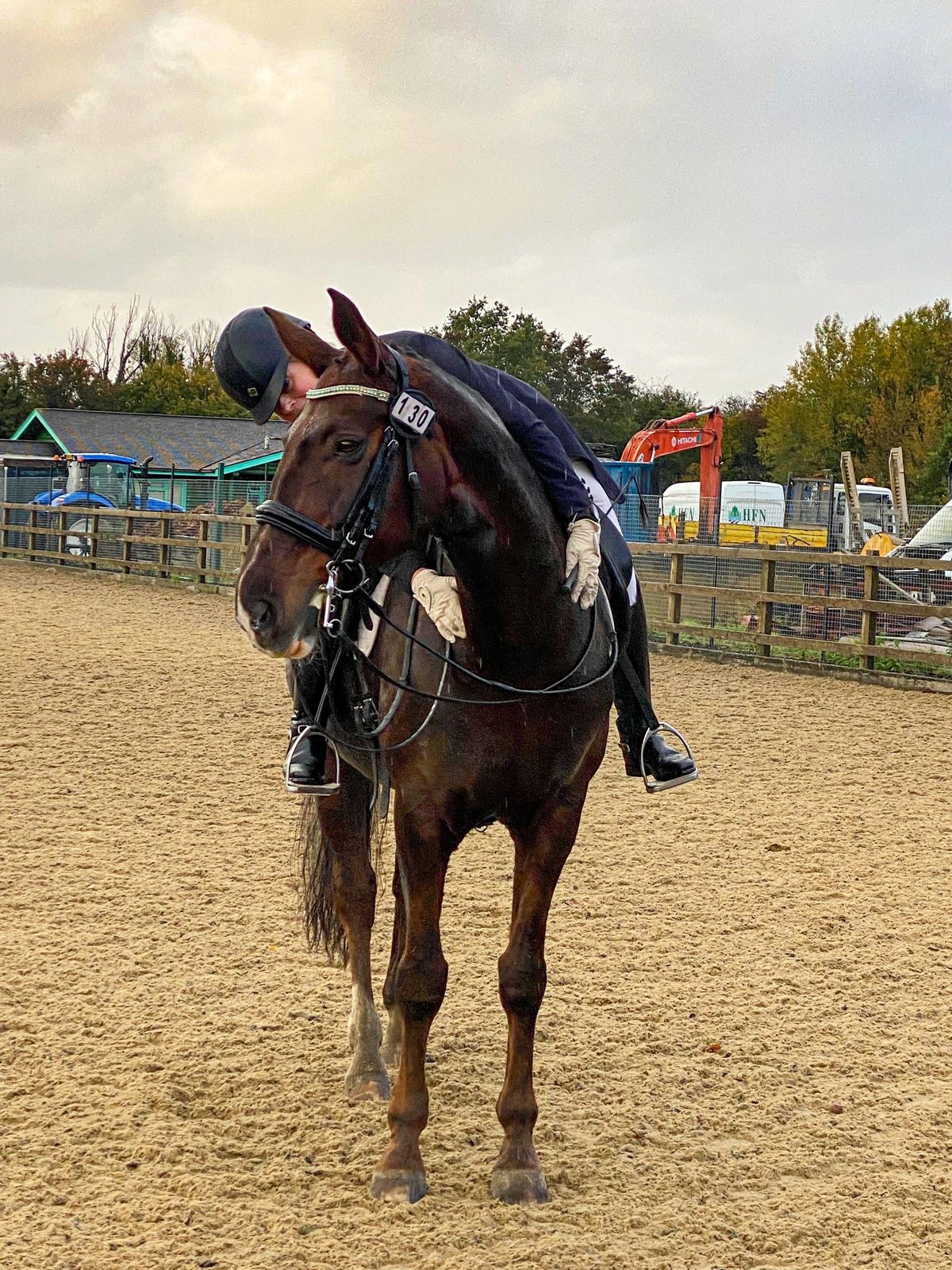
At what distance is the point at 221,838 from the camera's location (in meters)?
6.43

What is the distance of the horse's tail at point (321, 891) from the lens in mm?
4270

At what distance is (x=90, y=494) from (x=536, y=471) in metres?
26.5

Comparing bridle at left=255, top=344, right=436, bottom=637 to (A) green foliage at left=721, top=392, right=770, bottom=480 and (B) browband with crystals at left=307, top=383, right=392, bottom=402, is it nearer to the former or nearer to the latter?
(B) browband with crystals at left=307, top=383, right=392, bottom=402

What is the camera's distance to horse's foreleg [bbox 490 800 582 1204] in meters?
3.19

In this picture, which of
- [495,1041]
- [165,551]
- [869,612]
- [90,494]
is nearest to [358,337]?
[495,1041]

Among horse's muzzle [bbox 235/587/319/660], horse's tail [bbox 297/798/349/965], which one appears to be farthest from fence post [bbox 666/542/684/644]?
horse's muzzle [bbox 235/587/319/660]

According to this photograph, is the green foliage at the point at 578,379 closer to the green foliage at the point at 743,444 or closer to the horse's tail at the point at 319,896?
the green foliage at the point at 743,444

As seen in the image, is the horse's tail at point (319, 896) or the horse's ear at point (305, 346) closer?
the horse's ear at point (305, 346)

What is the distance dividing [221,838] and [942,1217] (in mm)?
4165

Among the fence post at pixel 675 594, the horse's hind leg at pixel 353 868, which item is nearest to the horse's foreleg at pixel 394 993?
the horse's hind leg at pixel 353 868

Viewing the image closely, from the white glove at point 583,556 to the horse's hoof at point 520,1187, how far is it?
1.43 meters

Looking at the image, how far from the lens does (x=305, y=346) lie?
2854mm

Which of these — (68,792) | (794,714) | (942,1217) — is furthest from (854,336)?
(942,1217)

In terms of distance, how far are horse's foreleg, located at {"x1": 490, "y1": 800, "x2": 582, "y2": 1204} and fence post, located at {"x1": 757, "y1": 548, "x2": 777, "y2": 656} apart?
1083 centimetres
